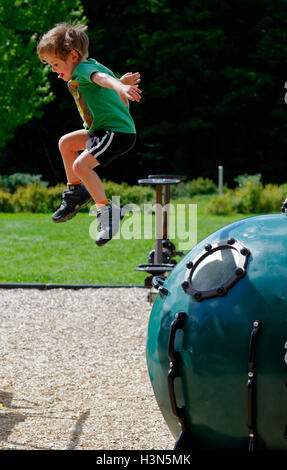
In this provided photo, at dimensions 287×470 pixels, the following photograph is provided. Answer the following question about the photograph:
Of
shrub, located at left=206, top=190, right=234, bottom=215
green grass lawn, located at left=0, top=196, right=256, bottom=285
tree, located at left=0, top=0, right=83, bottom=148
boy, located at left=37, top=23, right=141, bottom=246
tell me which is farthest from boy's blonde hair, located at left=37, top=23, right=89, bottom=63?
tree, located at left=0, top=0, right=83, bottom=148

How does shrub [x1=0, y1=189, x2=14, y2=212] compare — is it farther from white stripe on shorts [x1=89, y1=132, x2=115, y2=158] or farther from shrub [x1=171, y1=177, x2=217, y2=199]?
white stripe on shorts [x1=89, y1=132, x2=115, y2=158]

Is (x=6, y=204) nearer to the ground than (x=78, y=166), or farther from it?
nearer to the ground

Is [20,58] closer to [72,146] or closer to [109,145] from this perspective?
[72,146]

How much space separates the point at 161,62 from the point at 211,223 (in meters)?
18.9

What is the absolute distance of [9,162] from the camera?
123ft

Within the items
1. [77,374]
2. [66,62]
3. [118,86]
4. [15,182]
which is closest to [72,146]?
[66,62]

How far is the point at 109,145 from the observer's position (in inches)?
191

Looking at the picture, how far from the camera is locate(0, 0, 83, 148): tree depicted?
2361 centimetres

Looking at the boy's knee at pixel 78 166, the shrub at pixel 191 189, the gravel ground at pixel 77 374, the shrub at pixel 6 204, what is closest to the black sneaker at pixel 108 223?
the boy's knee at pixel 78 166

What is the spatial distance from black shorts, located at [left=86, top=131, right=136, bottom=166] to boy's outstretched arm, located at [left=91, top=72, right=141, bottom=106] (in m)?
0.51

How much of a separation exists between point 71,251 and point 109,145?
10557 mm

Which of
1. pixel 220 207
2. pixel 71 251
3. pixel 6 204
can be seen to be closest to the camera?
pixel 71 251

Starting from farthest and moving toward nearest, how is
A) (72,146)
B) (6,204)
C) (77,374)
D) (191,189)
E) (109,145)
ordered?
1. (191,189)
2. (6,204)
3. (77,374)
4. (72,146)
5. (109,145)
